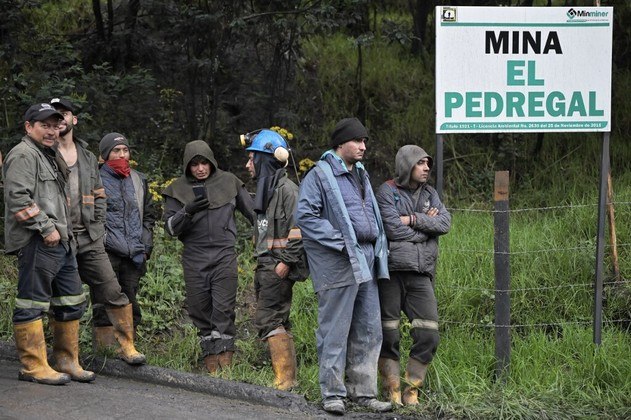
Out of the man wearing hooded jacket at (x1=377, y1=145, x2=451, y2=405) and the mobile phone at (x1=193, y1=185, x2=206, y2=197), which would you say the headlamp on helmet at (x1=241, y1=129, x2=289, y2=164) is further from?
the man wearing hooded jacket at (x1=377, y1=145, x2=451, y2=405)

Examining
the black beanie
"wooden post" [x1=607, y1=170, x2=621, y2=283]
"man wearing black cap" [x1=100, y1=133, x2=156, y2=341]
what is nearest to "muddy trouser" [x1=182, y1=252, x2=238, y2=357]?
"man wearing black cap" [x1=100, y1=133, x2=156, y2=341]

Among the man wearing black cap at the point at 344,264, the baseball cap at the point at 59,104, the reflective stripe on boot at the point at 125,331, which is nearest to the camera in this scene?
the man wearing black cap at the point at 344,264

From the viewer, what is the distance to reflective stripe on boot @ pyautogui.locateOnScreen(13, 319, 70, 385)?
6.68m

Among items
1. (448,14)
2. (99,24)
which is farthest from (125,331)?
(99,24)

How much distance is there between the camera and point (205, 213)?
7621 millimetres

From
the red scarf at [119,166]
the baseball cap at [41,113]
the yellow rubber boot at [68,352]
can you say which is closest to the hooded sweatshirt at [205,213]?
the red scarf at [119,166]

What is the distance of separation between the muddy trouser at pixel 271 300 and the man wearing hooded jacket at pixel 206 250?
0.43 m

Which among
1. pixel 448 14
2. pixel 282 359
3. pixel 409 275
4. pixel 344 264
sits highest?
pixel 448 14

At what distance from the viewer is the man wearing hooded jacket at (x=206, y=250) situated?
753cm

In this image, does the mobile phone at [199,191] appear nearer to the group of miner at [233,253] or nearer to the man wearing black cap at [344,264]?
the group of miner at [233,253]

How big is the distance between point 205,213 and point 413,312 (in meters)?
1.90

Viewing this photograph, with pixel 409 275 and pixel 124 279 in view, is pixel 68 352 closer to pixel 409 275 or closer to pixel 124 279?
pixel 124 279

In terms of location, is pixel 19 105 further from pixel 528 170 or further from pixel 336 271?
pixel 528 170

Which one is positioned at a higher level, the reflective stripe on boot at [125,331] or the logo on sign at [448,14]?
the logo on sign at [448,14]
